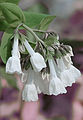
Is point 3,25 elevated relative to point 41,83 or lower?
elevated

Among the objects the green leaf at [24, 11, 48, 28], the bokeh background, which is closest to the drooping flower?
the green leaf at [24, 11, 48, 28]

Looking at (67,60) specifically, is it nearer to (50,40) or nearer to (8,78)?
(50,40)

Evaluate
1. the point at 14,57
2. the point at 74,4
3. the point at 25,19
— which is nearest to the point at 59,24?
the point at 74,4

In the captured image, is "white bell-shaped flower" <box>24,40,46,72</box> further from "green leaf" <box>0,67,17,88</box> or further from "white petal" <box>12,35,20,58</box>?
"green leaf" <box>0,67,17,88</box>

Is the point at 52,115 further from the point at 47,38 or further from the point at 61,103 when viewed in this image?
the point at 47,38

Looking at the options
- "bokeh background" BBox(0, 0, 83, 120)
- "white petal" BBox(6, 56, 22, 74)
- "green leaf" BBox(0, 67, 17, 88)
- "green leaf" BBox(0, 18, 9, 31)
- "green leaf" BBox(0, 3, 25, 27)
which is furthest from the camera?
"bokeh background" BBox(0, 0, 83, 120)

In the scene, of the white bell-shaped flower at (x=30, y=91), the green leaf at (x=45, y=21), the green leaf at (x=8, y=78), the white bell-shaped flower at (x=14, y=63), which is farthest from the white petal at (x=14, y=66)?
the green leaf at (x=8, y=78)

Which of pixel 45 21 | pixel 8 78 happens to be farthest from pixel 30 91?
pixel 8 78

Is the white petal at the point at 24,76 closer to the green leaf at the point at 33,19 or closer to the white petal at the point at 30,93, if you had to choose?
the white petal at the point at 30,93
